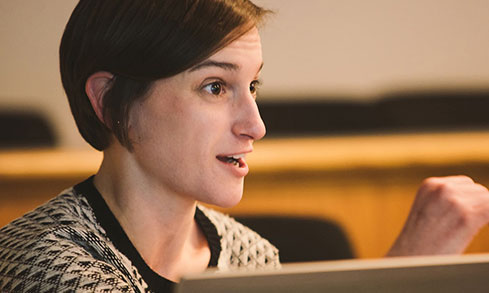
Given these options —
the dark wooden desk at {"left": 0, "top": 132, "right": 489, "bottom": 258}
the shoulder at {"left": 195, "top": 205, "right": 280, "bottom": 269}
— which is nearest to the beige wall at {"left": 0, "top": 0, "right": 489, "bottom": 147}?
the dark wooden desk at {"left": 0, "top": 132, "right": 489, "bottom": 258}

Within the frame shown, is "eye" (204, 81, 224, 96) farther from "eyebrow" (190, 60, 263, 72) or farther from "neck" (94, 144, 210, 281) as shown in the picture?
"neck" (94, 144, 210, 281)

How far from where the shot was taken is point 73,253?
819mm

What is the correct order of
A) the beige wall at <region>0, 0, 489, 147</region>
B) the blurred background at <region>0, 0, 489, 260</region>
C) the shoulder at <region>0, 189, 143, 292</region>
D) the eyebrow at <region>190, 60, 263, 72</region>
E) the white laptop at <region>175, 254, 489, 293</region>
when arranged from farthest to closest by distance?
the beige wall at <region>0, 0, 489, 147</region> < the blurred background at <region>0, 0, 489, 260</region> < the eyebrow at <region>190, 60, 263, 72</region> < the shoulder at <region>0, 189, 143, 292</region> < the white laptop at <region>175, 254, 489, 293</region>

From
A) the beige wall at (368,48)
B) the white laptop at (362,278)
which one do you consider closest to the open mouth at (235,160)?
the white laptop at (362,278)

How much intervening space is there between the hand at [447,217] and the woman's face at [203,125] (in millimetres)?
370

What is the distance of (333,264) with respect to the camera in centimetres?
44

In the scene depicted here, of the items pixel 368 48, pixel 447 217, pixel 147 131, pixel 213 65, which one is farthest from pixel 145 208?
pixel 368 48

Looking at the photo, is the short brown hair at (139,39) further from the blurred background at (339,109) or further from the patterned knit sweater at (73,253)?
the blurred background at (339,109)

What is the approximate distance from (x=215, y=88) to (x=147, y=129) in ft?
0.40

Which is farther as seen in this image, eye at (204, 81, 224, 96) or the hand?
the hand

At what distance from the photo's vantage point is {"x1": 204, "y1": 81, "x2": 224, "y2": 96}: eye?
0.93 meters

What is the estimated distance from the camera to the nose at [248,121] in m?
0.92

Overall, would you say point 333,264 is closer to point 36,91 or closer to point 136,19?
point 136,19

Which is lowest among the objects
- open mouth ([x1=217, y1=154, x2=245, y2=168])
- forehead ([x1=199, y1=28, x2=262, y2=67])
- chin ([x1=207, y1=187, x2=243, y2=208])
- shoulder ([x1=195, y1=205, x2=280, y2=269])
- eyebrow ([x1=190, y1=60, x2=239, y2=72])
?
shoulder ([x1=195, y1=205, x2=280, y2=269])
